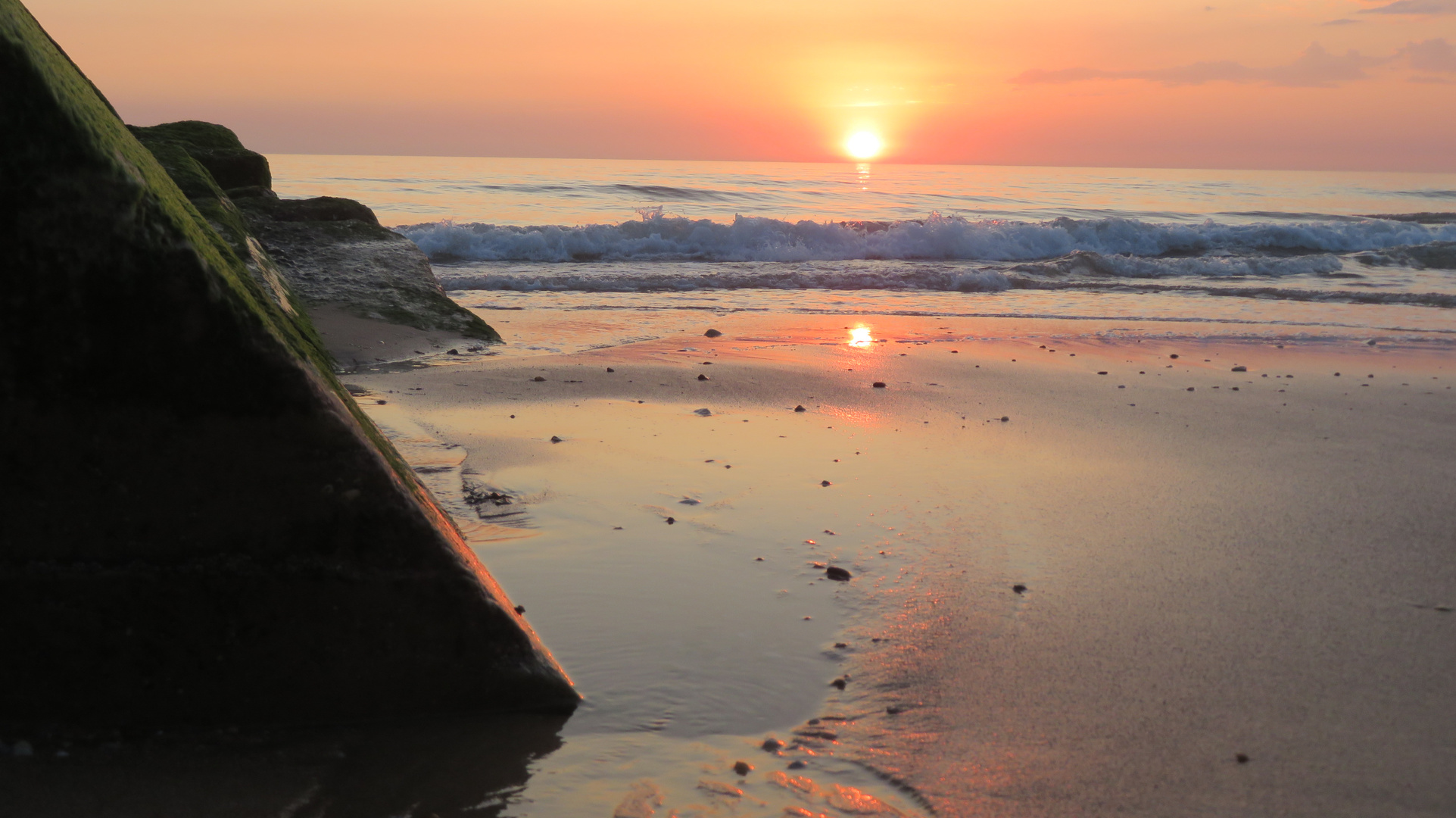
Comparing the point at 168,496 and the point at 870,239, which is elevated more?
the point at 870,239

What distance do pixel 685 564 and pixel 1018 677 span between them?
1117mm

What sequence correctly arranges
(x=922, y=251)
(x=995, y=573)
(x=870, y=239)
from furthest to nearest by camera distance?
(x=870, y=239) → (x=922, y=251) → (x=995, y=573)

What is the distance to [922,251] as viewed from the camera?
63.5ft

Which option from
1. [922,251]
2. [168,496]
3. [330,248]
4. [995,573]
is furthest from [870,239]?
[168,496]

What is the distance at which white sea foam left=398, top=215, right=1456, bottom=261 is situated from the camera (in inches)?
696

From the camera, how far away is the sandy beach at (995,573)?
2.16 m

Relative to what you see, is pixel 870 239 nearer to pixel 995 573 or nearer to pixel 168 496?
pixel 995 573

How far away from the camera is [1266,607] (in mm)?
2967

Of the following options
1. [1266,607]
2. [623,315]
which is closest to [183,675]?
[1266,607]

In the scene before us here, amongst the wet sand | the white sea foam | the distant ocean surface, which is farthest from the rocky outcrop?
the white sea foam

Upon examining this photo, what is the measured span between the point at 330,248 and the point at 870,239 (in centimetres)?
1275

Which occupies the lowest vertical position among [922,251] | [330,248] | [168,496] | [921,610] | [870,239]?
[921,610]

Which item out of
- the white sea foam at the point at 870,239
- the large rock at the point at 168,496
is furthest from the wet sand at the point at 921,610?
the white sea foam at the point at 870,239

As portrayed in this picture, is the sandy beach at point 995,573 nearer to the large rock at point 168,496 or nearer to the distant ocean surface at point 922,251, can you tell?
the large rock at point 168,496
